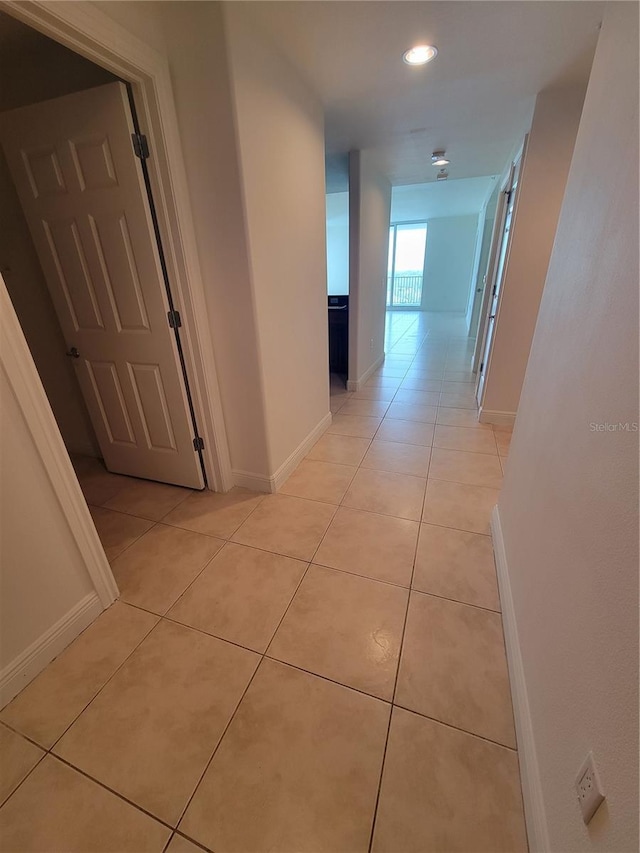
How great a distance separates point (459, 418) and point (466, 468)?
3.13ft

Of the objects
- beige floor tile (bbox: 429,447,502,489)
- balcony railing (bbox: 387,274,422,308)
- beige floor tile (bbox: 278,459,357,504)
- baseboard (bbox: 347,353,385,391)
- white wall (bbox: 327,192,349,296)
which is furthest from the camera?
balcony railing (bbox: 387,274,422,308)

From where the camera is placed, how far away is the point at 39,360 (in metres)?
2.45

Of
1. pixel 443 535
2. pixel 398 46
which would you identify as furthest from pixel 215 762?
pixel 398 46

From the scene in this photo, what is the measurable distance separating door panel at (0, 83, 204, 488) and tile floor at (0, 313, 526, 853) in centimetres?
51

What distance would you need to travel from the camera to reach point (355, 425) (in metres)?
3.24

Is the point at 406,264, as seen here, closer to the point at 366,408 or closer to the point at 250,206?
the point at 366,408

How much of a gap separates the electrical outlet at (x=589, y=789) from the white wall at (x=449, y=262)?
9930mm

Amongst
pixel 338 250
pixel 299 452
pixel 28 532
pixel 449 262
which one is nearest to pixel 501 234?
pixel 299 452

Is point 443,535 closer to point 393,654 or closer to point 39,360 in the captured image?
point 393,654

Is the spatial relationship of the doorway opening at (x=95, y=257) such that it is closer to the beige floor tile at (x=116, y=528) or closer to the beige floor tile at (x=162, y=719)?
the beige floor tile at (x=116, y=528)

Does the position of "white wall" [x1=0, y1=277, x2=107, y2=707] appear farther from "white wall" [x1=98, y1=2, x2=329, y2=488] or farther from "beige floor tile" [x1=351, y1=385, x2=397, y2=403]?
"beige floor tile" [x1=351, y1=385, x2=397, y2=403]

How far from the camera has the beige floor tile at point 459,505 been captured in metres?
1.96

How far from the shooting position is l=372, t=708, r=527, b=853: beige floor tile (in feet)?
2.88

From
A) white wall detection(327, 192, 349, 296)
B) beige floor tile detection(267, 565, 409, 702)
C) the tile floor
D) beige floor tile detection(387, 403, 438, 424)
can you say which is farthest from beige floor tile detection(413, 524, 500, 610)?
white wall detection(327, 192, 349, 296)
